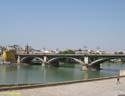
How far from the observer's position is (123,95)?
1783 centimetres

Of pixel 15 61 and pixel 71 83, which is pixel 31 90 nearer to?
pixel 71 83

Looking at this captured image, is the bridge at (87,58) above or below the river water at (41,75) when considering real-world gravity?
above

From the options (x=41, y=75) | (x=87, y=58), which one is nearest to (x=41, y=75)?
(x=41, y=75)

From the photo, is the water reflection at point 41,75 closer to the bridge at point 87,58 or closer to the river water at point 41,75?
the river water at point 41,75

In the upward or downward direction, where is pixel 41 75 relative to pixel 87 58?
downward

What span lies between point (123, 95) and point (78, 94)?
109 inches

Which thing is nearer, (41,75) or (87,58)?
(41,75)

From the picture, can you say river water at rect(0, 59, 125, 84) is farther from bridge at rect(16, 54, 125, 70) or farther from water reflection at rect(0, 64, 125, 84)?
bridge at rect(16, 54, 125, 70)

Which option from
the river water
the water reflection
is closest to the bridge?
the river water

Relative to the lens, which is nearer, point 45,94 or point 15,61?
point 45,94

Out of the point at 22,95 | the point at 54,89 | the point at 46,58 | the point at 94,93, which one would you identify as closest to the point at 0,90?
the point at 22,95

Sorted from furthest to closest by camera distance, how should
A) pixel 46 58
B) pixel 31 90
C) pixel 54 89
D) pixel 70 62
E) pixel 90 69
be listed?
pixel 70 62 → pixel 46 58 → pixel 90 69 → pixel 54 89 → pixel 31 90

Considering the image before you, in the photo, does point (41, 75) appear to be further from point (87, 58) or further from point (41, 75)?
point (87, 58)

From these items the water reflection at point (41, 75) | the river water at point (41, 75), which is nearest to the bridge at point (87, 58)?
the river water at point (41, 75)
